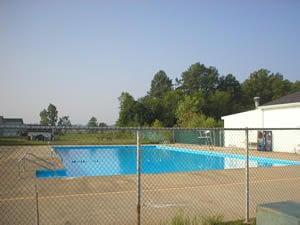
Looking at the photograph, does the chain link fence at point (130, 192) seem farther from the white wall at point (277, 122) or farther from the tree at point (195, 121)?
the tree at point (195, 121)

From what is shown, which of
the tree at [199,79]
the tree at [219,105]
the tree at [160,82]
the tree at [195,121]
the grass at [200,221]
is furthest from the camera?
the tree at [160,82]

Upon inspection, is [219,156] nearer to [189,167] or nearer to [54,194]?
[189,167]

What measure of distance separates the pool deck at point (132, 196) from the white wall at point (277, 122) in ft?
38.4

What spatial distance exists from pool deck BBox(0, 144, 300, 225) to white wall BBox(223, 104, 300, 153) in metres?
11.7

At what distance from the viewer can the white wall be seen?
24.7 m

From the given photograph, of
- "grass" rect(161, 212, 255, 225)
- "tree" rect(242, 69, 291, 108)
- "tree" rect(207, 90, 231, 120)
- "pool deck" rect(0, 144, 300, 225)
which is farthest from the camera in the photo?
"tree" rect(242, 69, 291, 108)

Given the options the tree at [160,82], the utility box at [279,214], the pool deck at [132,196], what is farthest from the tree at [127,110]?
the utility box at [279,214]

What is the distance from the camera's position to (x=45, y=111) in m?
77.4

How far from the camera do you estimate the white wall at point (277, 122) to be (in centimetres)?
2465

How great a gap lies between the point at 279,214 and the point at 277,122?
2309 centimetres

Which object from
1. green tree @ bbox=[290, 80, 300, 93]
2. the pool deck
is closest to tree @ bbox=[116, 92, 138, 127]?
green tree @ bbox=[290, 80, 300, 93]

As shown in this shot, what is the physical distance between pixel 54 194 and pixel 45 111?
70.5 m

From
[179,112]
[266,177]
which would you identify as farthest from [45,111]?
[266,177]

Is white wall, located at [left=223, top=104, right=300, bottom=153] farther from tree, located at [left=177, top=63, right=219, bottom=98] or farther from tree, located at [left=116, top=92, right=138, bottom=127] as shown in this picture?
tree, located at [left=177, top=63, right=219, bottom=98]
